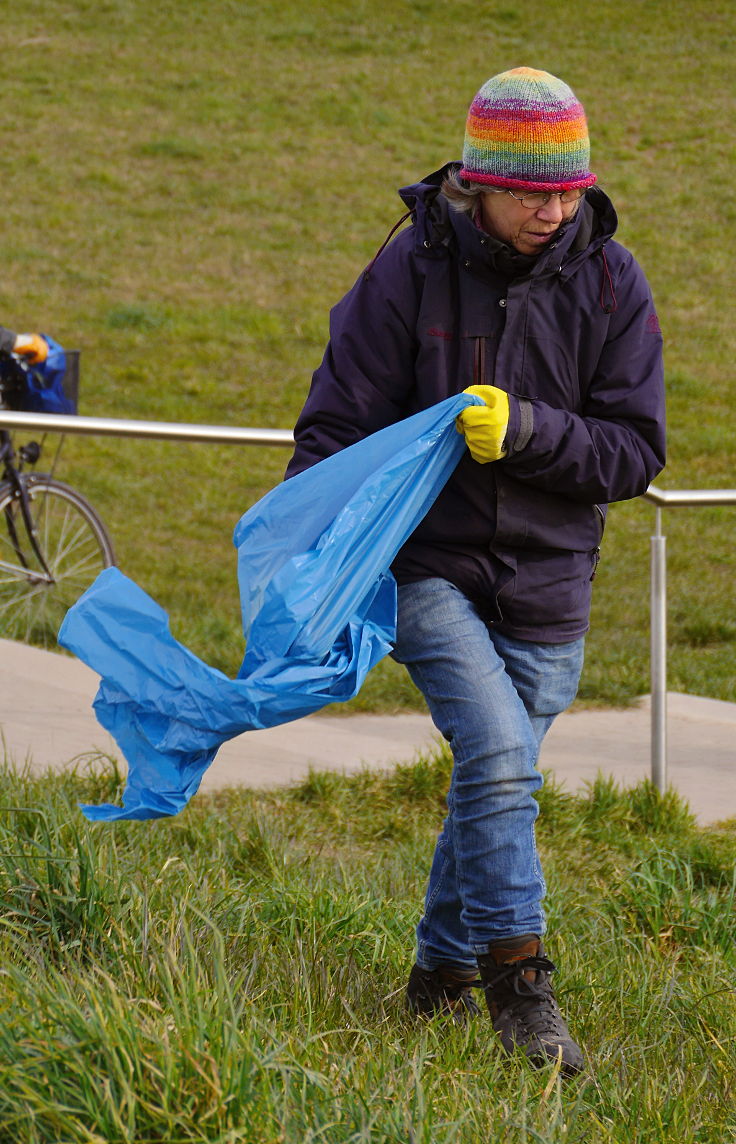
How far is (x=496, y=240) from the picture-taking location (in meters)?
2.71

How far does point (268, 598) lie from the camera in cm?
278

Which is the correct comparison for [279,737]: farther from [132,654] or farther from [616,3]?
[616,3]

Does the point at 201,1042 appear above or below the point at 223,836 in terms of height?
above

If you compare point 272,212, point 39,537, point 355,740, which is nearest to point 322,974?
point 355,740

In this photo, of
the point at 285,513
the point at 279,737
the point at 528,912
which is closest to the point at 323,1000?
the point at 528,912

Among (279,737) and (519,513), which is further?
(279,737)

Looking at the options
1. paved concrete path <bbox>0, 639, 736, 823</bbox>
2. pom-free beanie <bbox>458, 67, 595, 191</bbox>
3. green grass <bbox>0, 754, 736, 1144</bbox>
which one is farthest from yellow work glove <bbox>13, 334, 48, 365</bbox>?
pom-free beanie <bbox>458, 67, 595, 191</bbox>

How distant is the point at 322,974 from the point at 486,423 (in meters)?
1.13

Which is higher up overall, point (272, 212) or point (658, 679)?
point (272, 212)

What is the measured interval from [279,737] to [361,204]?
37.8 feet

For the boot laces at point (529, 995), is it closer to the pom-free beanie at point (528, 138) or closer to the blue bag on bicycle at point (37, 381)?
the pom-free beanie at point (528, 138)

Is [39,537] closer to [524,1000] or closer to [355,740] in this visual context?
[355,740]

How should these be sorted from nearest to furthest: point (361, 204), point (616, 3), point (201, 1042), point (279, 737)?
1. point (201, 1042)
2. point (279, 737)
3. point (361, 204)
4. point (616, 3)

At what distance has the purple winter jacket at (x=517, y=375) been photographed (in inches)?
108
